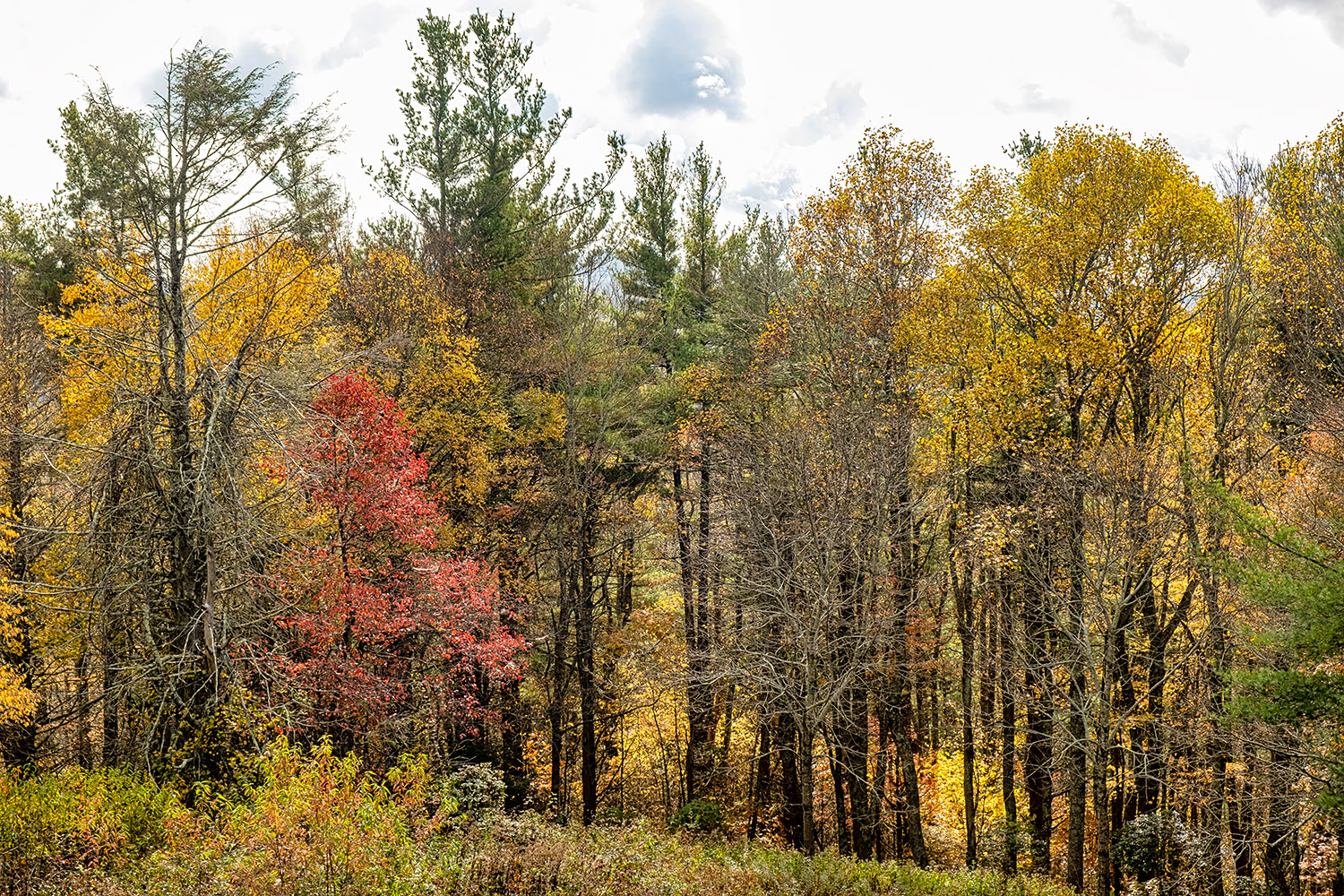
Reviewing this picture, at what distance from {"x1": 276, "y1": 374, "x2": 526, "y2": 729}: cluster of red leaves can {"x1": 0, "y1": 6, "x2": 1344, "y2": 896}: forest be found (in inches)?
4.9

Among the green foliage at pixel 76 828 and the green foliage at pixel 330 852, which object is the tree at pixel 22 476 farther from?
the green foliage at pixel 330 852

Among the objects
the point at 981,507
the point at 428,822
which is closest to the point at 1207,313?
the point at 981,507

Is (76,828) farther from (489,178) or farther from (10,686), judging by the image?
(489,178)

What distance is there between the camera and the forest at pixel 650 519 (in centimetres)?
966

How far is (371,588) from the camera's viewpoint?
12.9 m

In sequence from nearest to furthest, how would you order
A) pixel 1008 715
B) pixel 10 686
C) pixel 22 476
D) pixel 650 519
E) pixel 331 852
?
pixel 331 852 < pixel 10 686 < pixel 22 476 < pixel 1008 715 < pixel 650 519

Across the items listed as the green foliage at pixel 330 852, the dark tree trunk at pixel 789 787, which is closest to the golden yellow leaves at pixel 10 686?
the green foliage at pixel 330 852

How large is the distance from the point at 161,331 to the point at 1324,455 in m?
16.6

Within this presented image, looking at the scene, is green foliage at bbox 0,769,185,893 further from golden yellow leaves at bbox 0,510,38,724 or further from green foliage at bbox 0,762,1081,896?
golden yellow leaves at bbox 0,510,38,724

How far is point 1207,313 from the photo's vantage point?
45.4 feet

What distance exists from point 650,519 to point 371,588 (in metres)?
9.22

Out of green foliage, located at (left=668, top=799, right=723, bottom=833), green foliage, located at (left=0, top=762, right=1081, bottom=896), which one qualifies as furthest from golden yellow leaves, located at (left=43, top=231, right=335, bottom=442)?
green foliage, located at (left=668, top=799, right=723, bottom=833)

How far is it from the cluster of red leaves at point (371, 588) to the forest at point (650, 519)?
12cm

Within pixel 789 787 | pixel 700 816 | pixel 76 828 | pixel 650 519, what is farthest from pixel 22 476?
pixel 789 787
